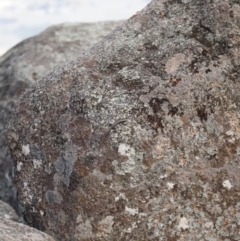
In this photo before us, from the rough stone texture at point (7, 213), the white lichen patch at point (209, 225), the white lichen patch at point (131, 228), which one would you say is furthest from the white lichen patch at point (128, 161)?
the rough stone texture at point (7, 213)

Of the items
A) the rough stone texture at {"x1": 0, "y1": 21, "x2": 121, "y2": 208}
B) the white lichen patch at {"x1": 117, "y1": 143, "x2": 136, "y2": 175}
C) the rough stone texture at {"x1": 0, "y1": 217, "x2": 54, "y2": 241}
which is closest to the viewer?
the rough stone texture at {"x1": 0, "y1": 217, "x2": 54, "y2": 241}

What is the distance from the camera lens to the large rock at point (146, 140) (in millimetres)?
4656

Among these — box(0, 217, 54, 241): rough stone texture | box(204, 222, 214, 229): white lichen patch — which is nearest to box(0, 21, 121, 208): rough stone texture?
box(0, 217, 54, 241): rough stone texture

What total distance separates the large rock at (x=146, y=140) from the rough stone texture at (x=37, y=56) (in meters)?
3.45

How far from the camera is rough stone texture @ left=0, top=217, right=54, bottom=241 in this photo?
4.27 m

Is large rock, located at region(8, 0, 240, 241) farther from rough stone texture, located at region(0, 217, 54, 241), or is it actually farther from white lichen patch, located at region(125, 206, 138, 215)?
rough stone texture, located at region(0, 217, 54, 241)

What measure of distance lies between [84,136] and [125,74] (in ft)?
2.17

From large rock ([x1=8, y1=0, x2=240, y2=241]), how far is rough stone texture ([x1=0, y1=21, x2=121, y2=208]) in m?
3.45

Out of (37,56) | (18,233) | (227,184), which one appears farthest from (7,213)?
(37,56)

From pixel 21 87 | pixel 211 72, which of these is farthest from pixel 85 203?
pixel 21 87

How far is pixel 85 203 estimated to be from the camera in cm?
477

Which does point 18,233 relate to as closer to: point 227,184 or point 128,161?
point 128,161

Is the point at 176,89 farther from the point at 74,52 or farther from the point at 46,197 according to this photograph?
the point at 74,52

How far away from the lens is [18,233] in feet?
14.5
